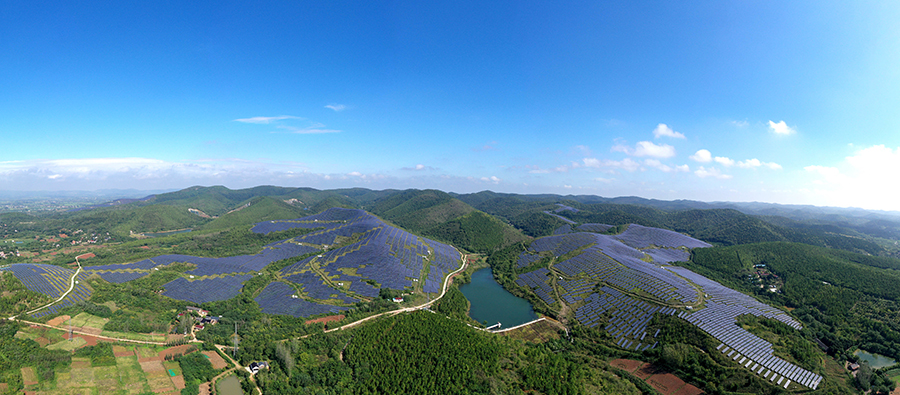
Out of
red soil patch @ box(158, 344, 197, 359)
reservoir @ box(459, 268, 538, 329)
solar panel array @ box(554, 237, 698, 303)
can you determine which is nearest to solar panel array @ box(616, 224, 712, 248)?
solar panel array @ box(554, 237, 698, 303)

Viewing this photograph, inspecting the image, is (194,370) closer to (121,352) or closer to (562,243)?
(121,352)

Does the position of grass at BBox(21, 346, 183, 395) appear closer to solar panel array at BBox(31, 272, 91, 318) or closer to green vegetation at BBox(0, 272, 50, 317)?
solar panel array at BBox(31, 272, 91, 318)

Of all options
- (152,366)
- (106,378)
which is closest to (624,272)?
(152,366)

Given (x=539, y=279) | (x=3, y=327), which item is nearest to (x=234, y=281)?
(x=3, y=327)

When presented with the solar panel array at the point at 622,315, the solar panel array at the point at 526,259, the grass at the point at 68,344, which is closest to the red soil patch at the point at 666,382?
the solar panel array at the point at 622,315

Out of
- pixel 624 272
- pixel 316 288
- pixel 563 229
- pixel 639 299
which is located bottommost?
pixel 316 288

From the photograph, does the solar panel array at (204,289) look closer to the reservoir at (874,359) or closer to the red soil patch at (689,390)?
the red soil patch at (689,390)
